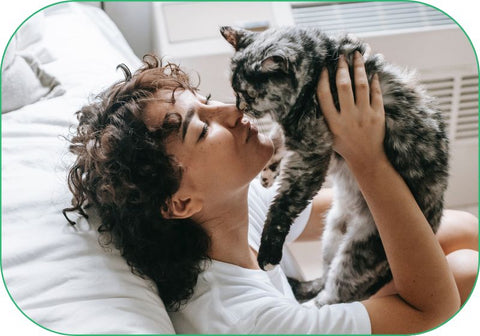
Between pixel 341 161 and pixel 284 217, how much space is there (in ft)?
0.46

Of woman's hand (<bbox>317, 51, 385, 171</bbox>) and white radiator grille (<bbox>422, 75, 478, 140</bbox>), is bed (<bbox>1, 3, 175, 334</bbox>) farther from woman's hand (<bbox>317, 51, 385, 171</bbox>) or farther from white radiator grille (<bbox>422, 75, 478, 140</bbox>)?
white radiator grille (<bbox>422, 75, 478, 140</bbox>)

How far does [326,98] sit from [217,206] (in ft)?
0.84

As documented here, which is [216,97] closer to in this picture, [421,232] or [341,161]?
[341,161]

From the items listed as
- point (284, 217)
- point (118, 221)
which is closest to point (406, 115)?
point (284, 217)

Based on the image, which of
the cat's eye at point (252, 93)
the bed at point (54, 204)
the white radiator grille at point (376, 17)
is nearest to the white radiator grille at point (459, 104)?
the white radiator grille at point (376, 17)

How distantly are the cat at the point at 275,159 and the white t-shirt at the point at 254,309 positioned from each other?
0.09 meters

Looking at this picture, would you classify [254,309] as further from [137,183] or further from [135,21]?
[135,21]

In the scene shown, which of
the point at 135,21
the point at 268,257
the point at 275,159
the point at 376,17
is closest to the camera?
the point at 268,257

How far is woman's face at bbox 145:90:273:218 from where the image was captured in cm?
79

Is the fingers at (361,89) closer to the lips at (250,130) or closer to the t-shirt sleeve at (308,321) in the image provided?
the lips at (250,130)

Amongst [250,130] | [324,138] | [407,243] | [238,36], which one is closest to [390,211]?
[407,243]

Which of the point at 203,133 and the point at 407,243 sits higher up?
the point at 203,133

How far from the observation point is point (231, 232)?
34.4 inches

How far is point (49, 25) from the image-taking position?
112 centimetres
